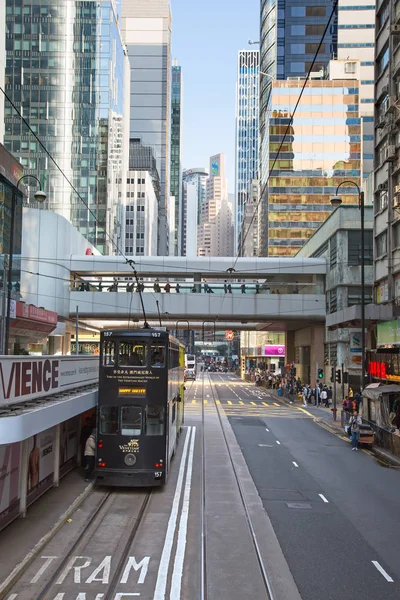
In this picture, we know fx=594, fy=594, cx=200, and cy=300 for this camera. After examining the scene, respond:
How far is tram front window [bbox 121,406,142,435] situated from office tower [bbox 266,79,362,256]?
8659cm

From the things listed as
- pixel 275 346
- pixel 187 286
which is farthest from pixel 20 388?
pixel 275 346

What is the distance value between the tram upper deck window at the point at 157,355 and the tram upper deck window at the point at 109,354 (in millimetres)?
1046

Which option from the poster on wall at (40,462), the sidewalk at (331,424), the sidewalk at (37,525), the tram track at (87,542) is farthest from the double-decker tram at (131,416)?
the sidewalk at (331,424)

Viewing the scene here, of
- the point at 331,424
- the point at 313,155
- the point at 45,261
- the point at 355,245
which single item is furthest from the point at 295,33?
the point at 331,424

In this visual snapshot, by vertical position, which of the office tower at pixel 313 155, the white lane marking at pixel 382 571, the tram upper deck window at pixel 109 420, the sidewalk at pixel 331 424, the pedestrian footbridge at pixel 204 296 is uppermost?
the office tower at pixel 313 155

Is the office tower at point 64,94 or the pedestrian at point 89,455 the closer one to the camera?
the pedestrian at point 89,455

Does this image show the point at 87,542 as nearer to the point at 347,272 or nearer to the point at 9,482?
the point at 9,482

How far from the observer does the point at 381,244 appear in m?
34.6

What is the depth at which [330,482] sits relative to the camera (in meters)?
17.7

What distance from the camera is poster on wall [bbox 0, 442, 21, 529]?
464 inches

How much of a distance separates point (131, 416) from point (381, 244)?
2352cm

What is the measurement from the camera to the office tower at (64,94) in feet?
336

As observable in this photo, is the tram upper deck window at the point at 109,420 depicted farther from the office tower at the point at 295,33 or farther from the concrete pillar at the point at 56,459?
the office tower at the point at 295,33

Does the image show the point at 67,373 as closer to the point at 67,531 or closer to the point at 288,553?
the point at 67,531
